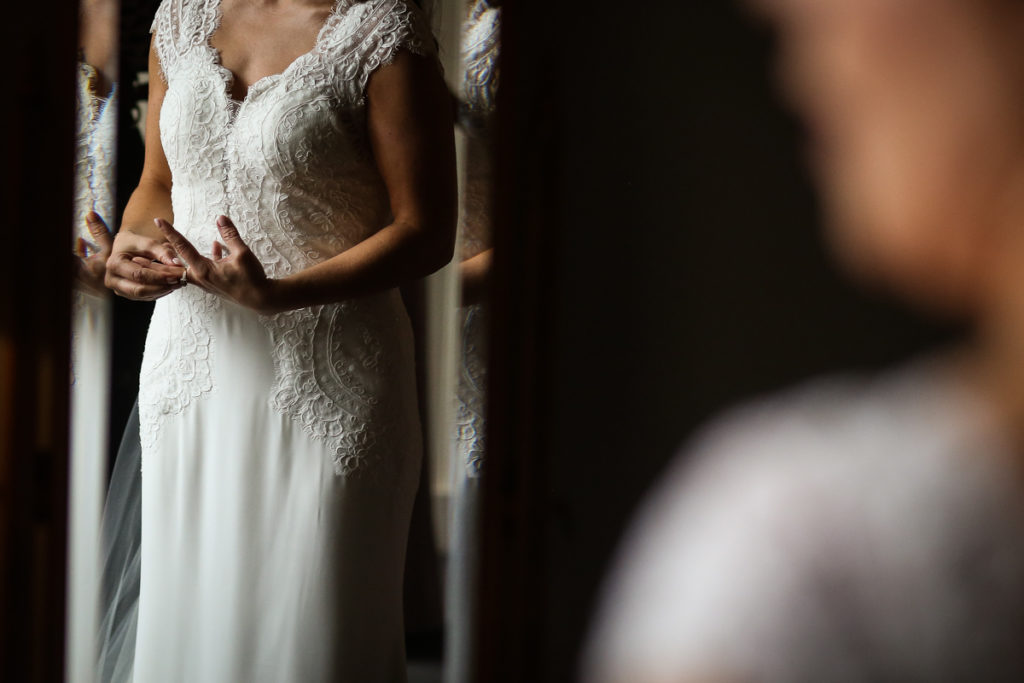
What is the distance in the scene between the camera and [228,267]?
880mm

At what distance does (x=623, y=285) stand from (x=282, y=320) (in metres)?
0.31

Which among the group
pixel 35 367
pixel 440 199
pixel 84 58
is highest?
pixel 84 58

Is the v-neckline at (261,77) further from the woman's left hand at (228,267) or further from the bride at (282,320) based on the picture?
the woman's left hand at (228,267)

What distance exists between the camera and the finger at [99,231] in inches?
35.6

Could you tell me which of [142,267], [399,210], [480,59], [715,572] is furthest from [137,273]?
[715,572]

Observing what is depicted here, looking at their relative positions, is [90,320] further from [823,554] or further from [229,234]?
[823,554]

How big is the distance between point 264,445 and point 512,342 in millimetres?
264

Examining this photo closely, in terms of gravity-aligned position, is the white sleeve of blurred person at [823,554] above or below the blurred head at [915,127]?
below

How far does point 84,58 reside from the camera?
88 cm

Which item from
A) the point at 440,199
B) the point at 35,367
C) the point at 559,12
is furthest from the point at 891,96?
the point at 35,367

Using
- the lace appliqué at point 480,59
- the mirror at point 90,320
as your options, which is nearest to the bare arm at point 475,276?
the lace appliqué at point 480,59

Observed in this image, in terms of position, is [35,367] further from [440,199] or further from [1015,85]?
[1015,85]

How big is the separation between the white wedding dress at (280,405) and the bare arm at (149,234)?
16mm

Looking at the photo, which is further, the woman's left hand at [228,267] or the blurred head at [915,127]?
the woman's left hand at [228,267]
